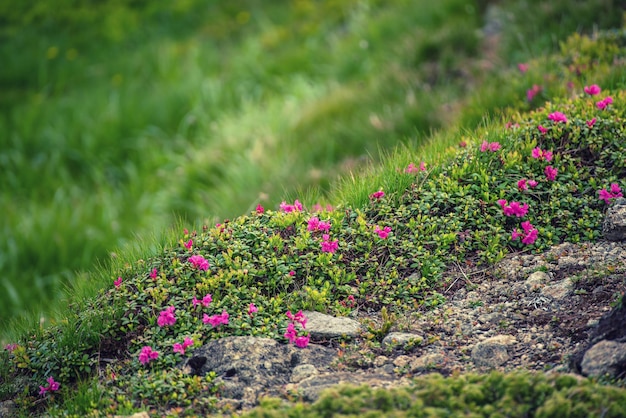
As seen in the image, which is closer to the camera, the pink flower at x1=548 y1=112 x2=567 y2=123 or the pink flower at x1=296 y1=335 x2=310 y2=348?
the pink flower at x1=296 y1=335 x2=310 y2=348

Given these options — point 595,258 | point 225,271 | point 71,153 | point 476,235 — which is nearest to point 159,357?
point 225,271

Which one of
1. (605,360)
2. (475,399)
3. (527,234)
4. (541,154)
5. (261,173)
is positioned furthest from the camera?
(261,173)

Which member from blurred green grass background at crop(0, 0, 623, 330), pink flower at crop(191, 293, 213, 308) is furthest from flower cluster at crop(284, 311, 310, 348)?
blurred green grass background at crop(0, 0, 623, 330)

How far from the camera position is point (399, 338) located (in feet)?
11.1

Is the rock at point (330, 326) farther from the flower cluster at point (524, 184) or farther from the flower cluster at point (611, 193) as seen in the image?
the flower cluster at point (611, 193)

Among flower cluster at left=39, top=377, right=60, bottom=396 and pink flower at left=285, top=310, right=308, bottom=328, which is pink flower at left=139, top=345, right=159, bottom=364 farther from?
pink flower at left=285, top=310, right=308, bottom=328

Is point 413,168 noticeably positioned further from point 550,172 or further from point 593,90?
point 593,90

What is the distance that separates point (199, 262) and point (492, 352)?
1.66m

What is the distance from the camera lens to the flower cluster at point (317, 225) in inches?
155

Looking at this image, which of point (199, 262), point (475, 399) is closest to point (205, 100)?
point (199, 262)

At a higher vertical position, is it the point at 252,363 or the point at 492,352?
the point at 252,363

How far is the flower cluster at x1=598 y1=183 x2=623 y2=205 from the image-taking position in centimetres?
390

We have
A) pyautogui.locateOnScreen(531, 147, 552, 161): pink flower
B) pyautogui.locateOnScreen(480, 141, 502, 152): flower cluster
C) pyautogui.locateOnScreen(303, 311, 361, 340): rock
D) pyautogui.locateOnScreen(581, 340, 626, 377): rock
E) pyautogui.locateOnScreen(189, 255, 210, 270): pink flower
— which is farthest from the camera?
pyautogui.locateOnScreen(480, 141, 502, 152): flower cluster

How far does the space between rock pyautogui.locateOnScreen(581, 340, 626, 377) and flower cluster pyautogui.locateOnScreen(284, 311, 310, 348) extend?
1.32 metres
